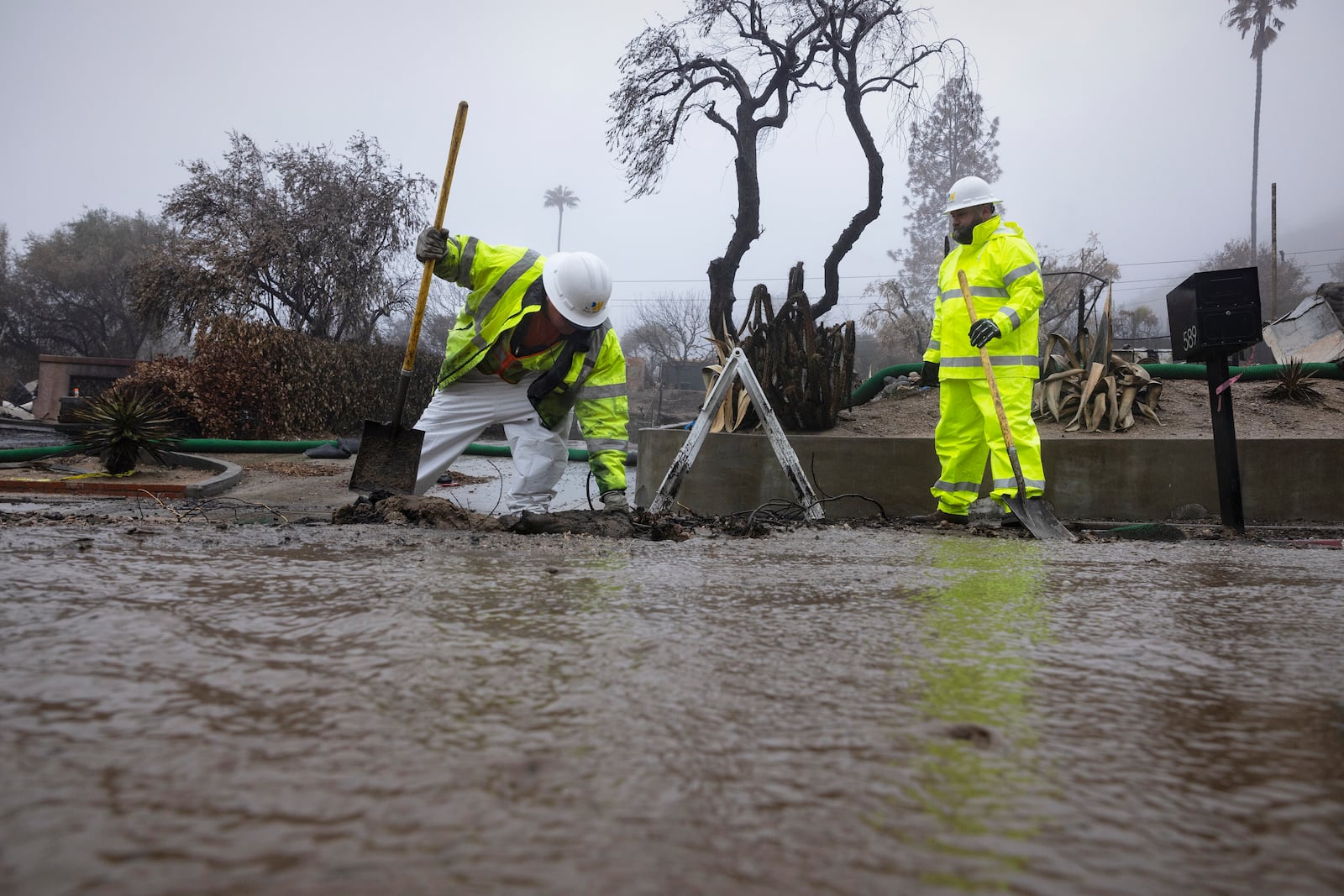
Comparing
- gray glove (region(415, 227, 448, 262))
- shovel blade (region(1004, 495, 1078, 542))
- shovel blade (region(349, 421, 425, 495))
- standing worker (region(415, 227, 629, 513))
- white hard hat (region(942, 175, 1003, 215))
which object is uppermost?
white hard hat (region(942, 175, 1003, 215))

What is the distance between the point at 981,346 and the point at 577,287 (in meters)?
2.32

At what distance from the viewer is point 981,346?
4965 millimetres

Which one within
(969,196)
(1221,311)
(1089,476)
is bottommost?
(1089,476)

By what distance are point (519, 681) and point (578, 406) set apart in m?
4.11

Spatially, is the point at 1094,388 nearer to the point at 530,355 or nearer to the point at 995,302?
the point at 995,302

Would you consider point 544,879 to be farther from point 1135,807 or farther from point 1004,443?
point 1004,443

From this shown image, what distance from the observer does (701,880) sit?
0.68 metres

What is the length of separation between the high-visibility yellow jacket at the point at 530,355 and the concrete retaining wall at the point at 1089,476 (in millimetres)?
1234

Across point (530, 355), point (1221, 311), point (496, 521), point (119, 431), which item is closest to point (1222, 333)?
point (1221, 311)

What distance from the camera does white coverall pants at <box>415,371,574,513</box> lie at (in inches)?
207

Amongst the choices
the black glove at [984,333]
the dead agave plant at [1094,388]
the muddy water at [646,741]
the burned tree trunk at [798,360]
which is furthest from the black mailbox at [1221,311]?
the muddy water at [646,741]

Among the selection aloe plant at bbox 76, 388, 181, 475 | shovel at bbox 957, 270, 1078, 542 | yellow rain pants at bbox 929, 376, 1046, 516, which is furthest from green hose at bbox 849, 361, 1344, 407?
aloe plant at bbox 76, 388, 181, 475

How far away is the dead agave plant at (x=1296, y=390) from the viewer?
7.43 metres

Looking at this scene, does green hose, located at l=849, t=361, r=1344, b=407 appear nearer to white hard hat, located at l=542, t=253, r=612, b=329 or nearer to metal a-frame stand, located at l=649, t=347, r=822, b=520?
metal a-frame stand, located at l=649, t=347, r=822, b=520
